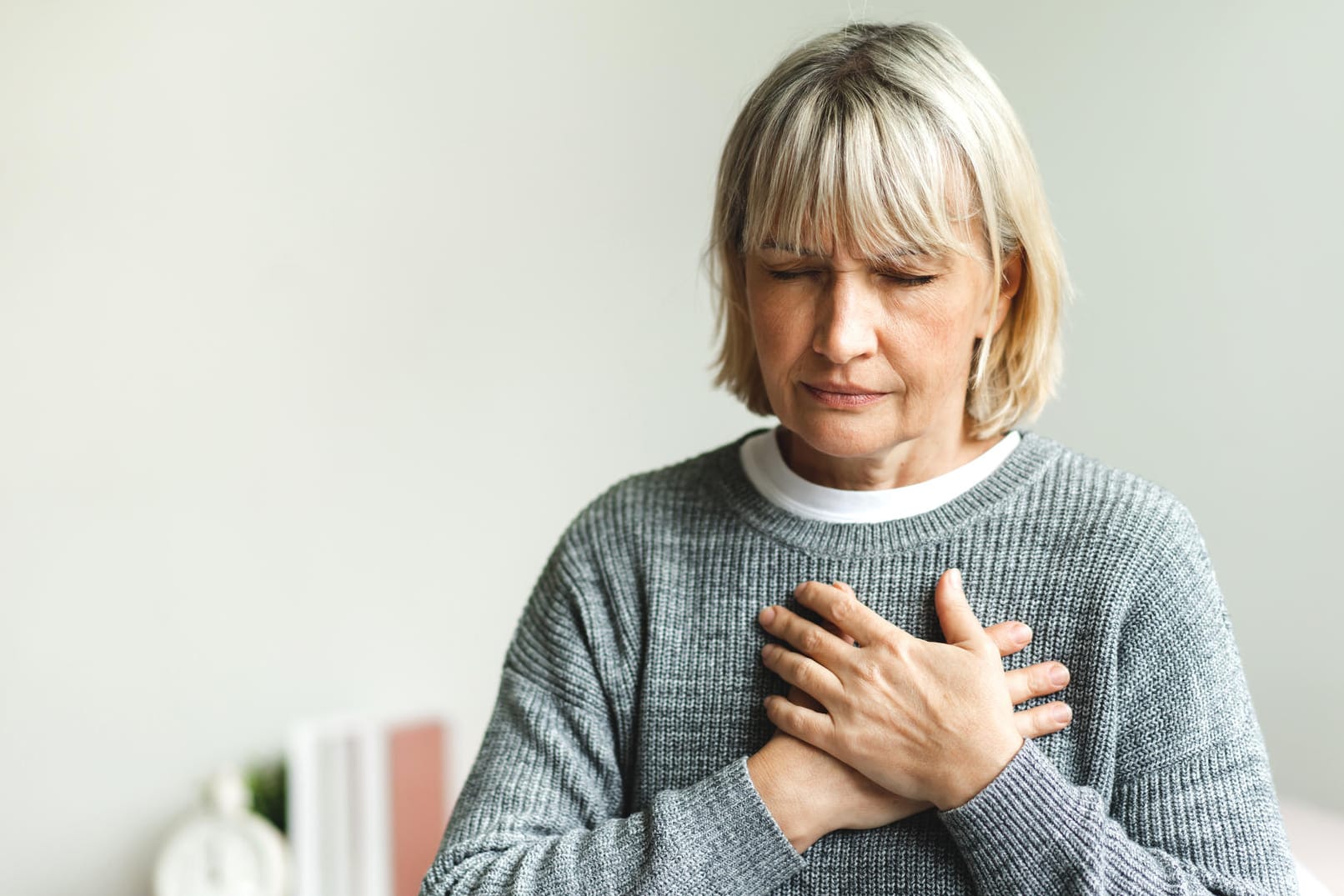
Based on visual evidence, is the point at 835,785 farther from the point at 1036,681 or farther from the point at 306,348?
the point at 306,348

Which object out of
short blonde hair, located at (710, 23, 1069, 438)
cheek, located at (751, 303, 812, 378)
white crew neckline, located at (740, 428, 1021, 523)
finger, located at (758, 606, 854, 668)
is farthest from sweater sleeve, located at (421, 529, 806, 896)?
short blonde hair, located at (710, 23, 1069, 438)

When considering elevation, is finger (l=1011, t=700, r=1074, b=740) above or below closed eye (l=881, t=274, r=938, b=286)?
below

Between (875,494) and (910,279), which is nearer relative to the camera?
(910,279)

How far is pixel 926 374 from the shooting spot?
1177mm

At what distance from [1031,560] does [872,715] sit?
23 centimetres

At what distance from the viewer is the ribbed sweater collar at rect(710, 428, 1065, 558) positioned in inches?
49.8

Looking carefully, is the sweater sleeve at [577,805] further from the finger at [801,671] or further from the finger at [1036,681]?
the finger at [1036,681]

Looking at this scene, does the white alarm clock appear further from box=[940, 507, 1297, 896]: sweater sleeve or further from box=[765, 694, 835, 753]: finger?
box=[940, 507, 1297, 896]: sweater sleeve

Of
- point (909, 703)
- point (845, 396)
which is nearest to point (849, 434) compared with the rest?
point (845, 396)

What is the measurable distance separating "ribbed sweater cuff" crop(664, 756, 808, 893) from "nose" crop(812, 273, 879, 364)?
0.39 m

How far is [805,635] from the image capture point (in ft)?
4.00

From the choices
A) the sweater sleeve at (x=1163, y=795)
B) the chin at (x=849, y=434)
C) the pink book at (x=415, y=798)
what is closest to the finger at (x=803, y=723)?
the sweater sleeve at (x=1163, y=795)

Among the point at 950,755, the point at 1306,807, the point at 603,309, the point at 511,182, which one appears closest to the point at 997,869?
the point at 950,755

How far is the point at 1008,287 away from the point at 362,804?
1903 millimetres
